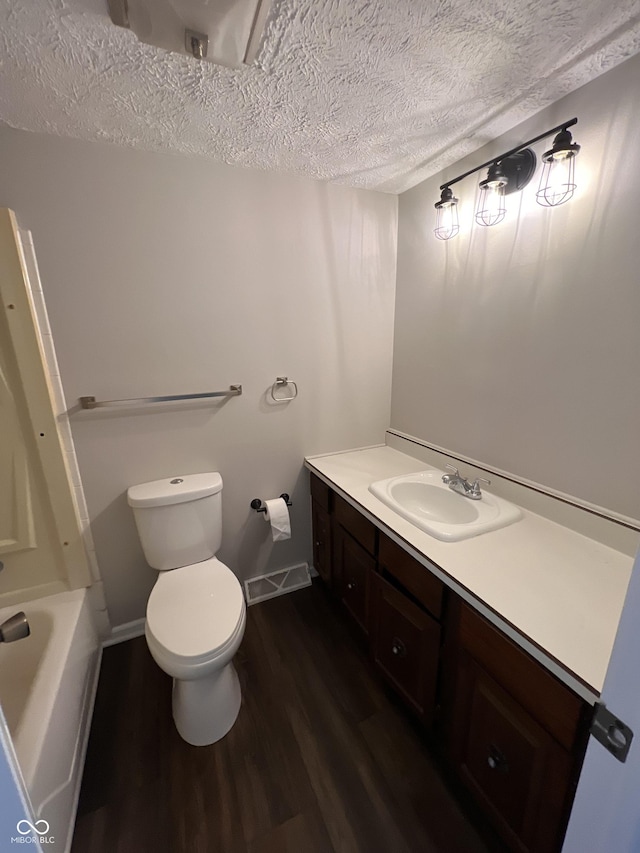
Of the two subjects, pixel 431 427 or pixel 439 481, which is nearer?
pixel 439 481

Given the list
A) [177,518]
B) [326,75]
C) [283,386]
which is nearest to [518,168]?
[326,75]

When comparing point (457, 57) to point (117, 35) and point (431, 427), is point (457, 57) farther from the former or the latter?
point (431, 427)

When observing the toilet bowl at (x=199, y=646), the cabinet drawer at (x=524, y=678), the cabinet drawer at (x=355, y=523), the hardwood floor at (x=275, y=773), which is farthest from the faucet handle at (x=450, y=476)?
the toilet bowl at (x=199, y=646)

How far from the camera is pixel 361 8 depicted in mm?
862

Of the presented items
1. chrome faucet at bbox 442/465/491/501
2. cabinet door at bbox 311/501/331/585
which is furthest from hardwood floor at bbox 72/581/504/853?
chrome faucet at bbox 442/465/491/501

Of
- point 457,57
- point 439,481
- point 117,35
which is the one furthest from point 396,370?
point 117,35

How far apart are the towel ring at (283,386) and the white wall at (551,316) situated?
2.39 feet

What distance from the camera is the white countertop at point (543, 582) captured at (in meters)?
0.84

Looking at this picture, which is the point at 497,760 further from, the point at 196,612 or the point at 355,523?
the point at 196,612

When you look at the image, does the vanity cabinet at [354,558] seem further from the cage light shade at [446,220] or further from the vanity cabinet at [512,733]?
the cage light shade at [446,220]

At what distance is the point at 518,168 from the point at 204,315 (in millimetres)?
1400

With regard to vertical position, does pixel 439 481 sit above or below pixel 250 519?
above

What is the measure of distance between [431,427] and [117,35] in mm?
1819

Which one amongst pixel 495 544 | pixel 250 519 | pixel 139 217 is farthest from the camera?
pixel 250 519
